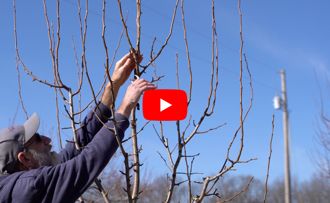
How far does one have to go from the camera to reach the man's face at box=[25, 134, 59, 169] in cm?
207

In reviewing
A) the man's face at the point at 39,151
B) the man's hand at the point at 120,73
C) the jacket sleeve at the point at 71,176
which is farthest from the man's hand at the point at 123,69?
the jacket sleeve at the point at 71,176

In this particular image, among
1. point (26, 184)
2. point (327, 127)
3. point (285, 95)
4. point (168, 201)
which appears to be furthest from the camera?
point (285, 95)

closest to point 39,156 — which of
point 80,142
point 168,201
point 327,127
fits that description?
point 80,142

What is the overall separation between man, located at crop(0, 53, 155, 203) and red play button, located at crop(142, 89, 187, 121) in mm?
248

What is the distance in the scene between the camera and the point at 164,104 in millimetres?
2463

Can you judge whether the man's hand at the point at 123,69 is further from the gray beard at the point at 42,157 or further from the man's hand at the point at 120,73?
the gray beard at the point at 42,157

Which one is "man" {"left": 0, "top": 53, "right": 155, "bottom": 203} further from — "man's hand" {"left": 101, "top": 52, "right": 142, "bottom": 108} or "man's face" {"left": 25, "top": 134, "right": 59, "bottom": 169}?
"man's hand" {"left": 101, "top": 52, "right": 142, "bottom": 108}

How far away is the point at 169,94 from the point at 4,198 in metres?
0.95

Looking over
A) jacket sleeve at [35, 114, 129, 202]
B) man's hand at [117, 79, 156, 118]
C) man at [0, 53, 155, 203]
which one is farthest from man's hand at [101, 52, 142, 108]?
jacket sleeve at [35, 114, 129, 202]

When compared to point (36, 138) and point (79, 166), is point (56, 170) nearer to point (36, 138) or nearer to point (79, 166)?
point (79, 166)

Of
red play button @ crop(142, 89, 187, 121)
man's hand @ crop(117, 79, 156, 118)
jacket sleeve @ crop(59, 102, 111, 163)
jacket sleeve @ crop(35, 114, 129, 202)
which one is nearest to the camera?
jacket sleeve @ crop(35, 114, 129, 202)

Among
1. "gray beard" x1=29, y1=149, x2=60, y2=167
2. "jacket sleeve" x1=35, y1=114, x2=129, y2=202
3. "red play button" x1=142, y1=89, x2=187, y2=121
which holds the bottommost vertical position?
"jacket sleeve" x1=35, y1=114, x2=129, y2=202

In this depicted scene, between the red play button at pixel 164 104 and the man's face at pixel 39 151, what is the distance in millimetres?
529

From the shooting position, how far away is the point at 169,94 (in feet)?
8.18
